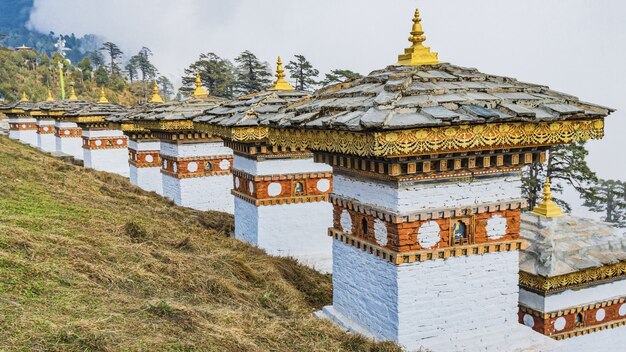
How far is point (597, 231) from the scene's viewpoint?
8.82m

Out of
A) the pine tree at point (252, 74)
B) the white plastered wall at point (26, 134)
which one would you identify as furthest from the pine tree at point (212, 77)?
the white plastered wall at point (26, 134)

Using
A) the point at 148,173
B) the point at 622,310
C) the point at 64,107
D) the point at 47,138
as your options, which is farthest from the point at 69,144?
the point at 622,310

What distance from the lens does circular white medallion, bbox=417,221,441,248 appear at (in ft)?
18.9

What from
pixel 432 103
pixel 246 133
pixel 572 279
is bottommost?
pixel 572 279

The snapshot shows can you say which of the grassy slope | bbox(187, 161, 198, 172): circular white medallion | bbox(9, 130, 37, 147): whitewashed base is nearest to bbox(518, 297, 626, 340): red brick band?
the grassy slope

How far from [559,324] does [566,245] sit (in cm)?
114

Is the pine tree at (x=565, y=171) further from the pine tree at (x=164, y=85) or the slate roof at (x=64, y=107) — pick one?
the pine tree at (x=164, y=85)

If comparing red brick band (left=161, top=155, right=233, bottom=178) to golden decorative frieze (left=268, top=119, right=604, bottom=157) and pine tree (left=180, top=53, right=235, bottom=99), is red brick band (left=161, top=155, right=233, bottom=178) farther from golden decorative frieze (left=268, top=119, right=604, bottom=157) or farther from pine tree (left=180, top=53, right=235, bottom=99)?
pine tree (left=180, top=53, right=235, bottom=99)

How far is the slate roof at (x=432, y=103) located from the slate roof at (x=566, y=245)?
2.75 metres

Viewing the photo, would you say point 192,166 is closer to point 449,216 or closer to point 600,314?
point 449,216

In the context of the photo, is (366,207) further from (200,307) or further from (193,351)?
(193,351)

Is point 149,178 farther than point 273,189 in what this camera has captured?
Yes

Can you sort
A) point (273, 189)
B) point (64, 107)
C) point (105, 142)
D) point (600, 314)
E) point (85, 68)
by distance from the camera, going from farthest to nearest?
point (85, 68)
point (64, 107)
point (105, 142)
point (273, 189)
point (600, 314)

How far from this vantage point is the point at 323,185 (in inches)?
388
